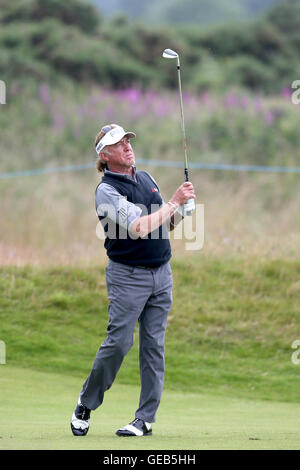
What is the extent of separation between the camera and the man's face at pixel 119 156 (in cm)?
603

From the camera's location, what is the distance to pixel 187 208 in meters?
6.04

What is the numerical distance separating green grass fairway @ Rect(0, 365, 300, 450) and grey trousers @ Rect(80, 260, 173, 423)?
280 mm

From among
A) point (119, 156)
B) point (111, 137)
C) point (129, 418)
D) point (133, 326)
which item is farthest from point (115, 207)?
point (129, 418)

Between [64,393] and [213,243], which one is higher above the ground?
[213,243]

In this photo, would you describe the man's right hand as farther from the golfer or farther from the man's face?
the man's face

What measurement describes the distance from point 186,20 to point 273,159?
20.4m

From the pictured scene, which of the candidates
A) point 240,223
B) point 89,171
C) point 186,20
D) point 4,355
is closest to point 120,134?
point 4,355

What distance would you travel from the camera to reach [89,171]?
66.0ft

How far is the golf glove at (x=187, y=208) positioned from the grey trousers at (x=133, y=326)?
1.24 feet

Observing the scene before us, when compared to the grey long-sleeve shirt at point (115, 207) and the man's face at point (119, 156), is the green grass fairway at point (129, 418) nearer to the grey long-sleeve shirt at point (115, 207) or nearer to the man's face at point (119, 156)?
the grey long-sleeve shirt at point (115, 207)

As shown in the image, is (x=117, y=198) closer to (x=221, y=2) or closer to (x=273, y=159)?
(x=273, y=159)

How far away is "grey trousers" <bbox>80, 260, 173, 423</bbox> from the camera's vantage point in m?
5.91

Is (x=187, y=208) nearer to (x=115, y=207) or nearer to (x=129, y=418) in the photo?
(x=115, y=207)

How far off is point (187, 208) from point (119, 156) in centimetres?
56
